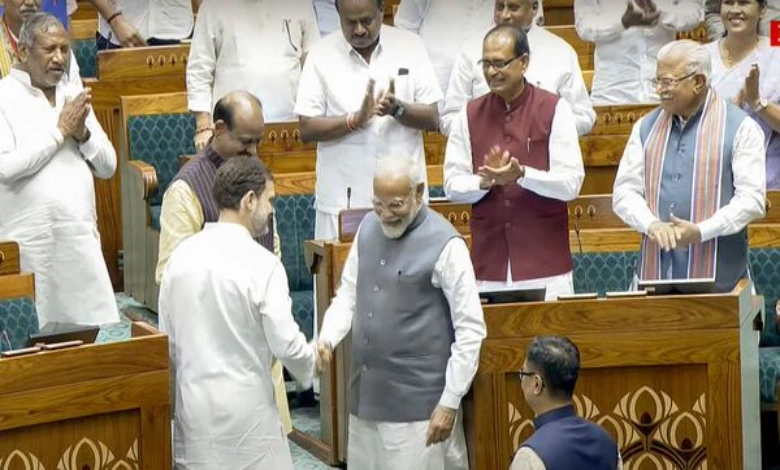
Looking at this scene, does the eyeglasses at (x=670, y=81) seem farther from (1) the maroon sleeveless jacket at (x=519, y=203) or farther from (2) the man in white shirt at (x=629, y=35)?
(2) the man in white shirt at (x=629, y=35)

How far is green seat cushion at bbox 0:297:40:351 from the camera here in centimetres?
480

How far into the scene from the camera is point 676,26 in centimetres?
761

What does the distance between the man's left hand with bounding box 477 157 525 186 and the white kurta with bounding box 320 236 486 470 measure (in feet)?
1.28

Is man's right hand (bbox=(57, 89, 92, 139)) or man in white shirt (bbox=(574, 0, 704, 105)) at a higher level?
man in white shirt (bbox=(574, 0, 704, 105))

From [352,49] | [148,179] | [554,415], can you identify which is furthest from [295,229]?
[554,415]

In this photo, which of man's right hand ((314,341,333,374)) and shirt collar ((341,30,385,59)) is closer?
man's right hand ((314,341,333,374))

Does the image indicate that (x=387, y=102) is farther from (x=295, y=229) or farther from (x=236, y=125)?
(x=295, y=229)

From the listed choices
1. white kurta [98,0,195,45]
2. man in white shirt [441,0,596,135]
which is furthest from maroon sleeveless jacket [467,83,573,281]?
white kurta [98,0,195,45]

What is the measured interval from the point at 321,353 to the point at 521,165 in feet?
3.21

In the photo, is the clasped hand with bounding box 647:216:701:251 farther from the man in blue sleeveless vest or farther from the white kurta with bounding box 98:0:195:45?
the white kurta with bounding box 98:0:195:45

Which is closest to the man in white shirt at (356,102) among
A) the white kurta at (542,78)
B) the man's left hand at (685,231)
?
the white kurta at (542,78)

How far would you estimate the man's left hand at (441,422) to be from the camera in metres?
4.48

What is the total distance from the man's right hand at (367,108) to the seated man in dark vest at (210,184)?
0.80 meters

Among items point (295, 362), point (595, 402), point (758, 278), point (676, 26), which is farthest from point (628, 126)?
point (295, 362)
